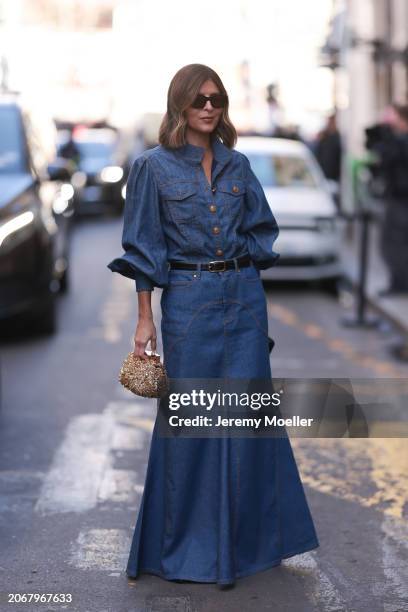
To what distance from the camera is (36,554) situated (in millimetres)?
5594

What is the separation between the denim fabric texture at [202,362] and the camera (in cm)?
509

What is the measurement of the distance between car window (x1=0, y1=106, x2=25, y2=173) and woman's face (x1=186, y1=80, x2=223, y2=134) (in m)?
6.80

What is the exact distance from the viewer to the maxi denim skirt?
16.7ft

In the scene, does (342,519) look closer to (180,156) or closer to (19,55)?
(180,156)

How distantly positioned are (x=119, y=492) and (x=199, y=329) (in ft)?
5.56

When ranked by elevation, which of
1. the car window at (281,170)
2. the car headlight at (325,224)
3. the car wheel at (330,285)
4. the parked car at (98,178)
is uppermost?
the car window at (281,170)

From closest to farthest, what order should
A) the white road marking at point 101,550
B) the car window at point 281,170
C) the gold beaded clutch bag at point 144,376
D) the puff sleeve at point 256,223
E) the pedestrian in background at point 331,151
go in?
the gold beaded clutch bag at point 144,376 < the puff sleeve at point 256,223 < the white road marking at point 101,550 < the car window at point 281,170 < the pedestrian in background at point 331,151

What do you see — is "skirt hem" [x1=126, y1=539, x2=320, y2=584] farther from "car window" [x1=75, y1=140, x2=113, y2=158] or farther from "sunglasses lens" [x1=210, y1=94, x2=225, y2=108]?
"car window" [x1=75, y1=140, x2=113, y2=158]

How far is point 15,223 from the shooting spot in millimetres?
10859

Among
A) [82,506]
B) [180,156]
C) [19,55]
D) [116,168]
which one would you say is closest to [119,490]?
[82,506]

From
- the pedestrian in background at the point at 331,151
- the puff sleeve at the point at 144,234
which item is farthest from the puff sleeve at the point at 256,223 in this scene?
the pedestrian in background at the point at 331,151

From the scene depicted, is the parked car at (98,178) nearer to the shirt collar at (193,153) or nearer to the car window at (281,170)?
the car window at (281,170)

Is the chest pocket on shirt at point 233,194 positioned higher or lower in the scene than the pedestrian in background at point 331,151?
higher

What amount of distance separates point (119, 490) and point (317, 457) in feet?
4.10
